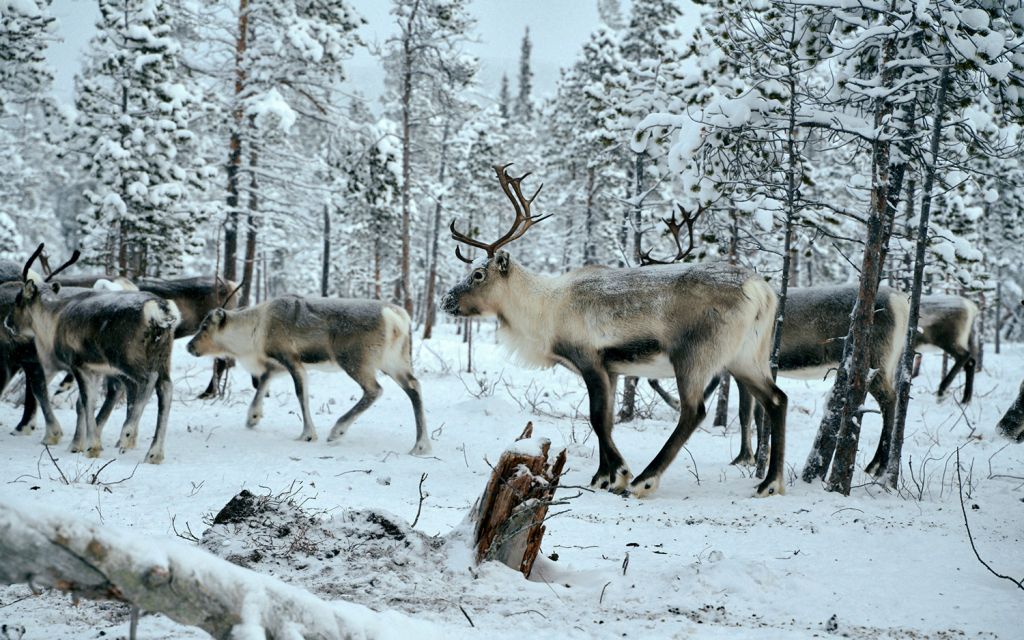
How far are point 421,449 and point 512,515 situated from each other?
452 cm

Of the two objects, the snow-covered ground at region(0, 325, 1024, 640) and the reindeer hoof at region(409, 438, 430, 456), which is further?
the reindeer hoof at region(409, 438, 430, 456)

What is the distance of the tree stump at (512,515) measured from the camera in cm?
356

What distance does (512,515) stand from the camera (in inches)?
141

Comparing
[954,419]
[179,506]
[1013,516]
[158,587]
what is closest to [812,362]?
[1013,516]

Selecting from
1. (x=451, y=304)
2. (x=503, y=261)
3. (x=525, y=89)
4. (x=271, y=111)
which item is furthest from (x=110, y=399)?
(x=525, y=89)

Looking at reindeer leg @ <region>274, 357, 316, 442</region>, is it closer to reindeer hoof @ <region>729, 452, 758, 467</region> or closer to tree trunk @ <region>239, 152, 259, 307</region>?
reindeer hoof @ <region>729, 452, 758, 467</region>

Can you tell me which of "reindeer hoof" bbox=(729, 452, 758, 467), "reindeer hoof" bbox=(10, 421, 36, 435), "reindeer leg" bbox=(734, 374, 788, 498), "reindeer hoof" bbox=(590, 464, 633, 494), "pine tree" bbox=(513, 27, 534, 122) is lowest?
"reindeer hoof" bbox=(10, 421, 36, 435)

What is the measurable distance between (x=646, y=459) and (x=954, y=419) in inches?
271

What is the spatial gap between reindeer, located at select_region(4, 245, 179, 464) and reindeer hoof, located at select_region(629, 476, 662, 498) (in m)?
4.60

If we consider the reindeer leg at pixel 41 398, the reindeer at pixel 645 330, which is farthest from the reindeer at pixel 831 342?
the reindeer leg at pixel 41 398

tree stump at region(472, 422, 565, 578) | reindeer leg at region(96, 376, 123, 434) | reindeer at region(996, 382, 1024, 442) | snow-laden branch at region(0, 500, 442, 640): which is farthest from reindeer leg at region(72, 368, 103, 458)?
reindeer at region(996, 382, 1024, 442)

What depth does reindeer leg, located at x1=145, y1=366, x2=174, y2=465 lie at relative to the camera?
22.4ft

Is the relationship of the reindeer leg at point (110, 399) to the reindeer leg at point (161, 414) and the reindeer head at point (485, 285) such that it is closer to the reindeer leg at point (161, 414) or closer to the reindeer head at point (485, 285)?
the reindeer leg at point (161, 414)

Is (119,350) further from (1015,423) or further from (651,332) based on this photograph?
(1015,423)
